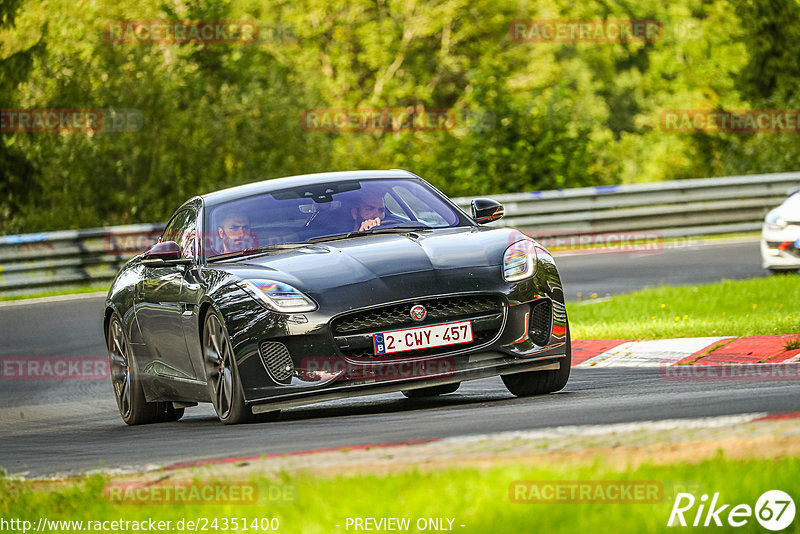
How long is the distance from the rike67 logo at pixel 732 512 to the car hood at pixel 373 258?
3.66 m

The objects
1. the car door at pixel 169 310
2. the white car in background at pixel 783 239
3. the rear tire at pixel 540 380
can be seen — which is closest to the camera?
the rear tire at pixel 540 380

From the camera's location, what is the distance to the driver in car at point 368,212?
877cm

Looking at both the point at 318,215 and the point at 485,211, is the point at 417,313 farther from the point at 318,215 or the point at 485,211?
the point at 485,211

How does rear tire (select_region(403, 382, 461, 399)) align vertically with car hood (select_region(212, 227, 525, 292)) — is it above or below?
below

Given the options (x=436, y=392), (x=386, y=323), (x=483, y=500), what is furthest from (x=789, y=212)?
(x=483, y=500)

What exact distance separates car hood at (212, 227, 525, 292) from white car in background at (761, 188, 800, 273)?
7661 mm

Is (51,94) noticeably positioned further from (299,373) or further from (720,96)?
(720,96)

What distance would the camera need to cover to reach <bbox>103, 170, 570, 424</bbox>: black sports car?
24.7 ft

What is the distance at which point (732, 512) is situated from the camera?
→ 407cm

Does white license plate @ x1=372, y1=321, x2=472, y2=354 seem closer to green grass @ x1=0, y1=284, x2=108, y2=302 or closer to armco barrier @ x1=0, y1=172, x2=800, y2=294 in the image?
green grass @ x1=0, y1=284, x2=108, y2=302

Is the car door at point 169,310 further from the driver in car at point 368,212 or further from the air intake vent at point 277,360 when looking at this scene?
the driver in car at point 368,212

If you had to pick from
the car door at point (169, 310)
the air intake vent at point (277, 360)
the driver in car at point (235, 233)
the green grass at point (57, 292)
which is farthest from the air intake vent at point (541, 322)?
the green grass at point (57, 292)

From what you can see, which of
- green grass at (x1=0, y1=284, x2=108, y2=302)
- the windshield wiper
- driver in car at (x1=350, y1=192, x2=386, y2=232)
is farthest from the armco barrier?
the windshield wiper

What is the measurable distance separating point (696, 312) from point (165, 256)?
219 inches
